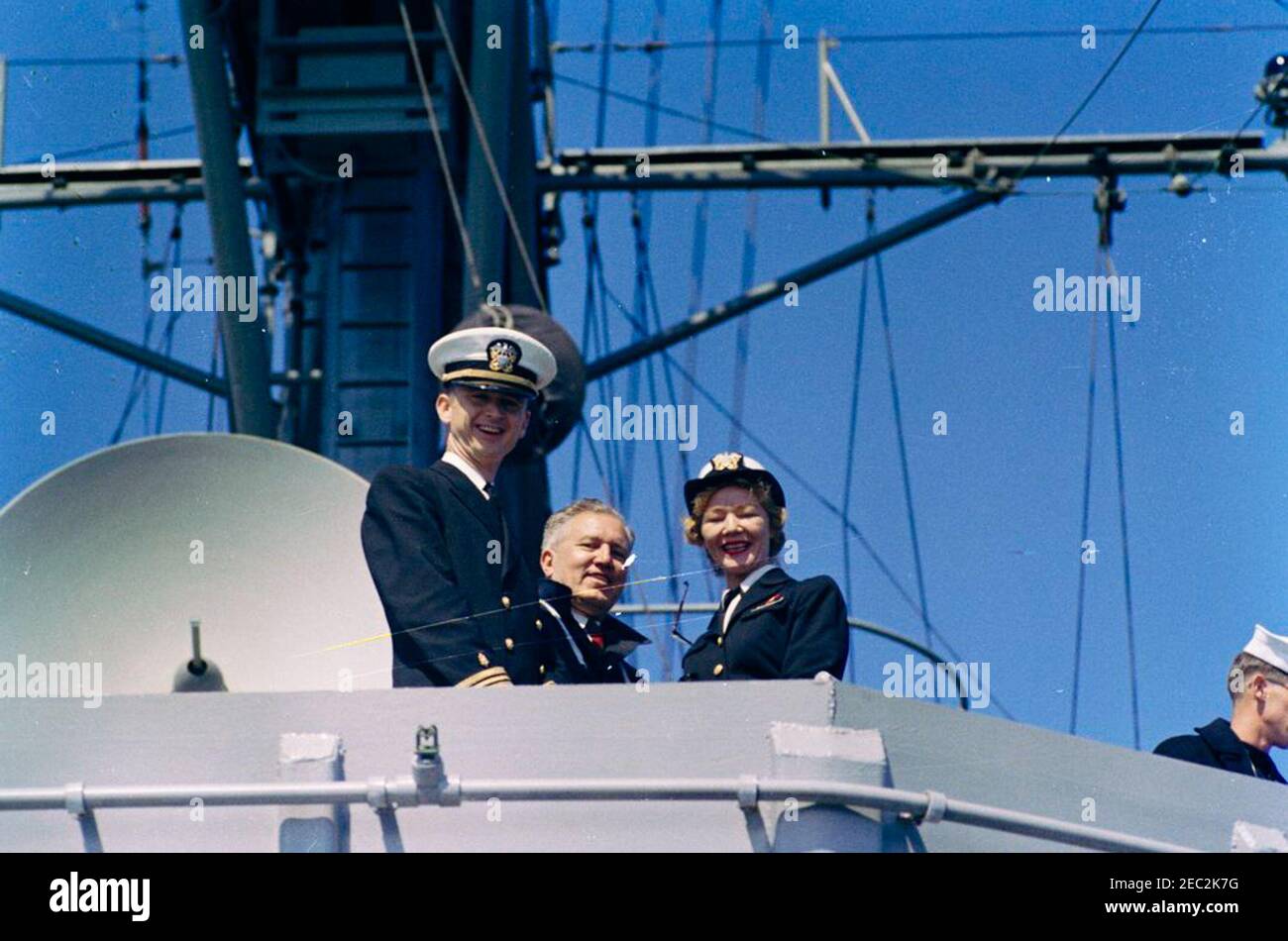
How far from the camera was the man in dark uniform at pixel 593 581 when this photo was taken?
18.2 ft

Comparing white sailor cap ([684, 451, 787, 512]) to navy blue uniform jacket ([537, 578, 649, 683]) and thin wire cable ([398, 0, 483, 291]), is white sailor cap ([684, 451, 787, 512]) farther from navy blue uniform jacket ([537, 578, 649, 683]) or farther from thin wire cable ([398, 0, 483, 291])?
thin wire cable ([398, 0, 483, 291])

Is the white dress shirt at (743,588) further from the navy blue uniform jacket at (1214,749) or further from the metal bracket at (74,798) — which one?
the metal bracket at (74,798)

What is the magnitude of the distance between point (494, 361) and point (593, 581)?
0.62 metres

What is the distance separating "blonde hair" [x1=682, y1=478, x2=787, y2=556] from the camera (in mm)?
5344

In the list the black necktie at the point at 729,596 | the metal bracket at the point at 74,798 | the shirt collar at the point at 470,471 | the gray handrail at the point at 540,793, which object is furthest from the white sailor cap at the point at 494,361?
the metal bracket at the point at 74,798

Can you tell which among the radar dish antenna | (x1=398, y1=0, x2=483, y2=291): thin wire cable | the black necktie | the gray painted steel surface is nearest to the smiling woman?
the black necktie

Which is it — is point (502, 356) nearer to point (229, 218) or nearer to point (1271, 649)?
point (1271, 649)

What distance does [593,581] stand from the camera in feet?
18.4

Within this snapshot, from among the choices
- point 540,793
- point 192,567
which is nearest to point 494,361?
point 192,567

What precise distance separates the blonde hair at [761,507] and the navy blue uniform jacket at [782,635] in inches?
4.1

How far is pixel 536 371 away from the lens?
17.6ft
